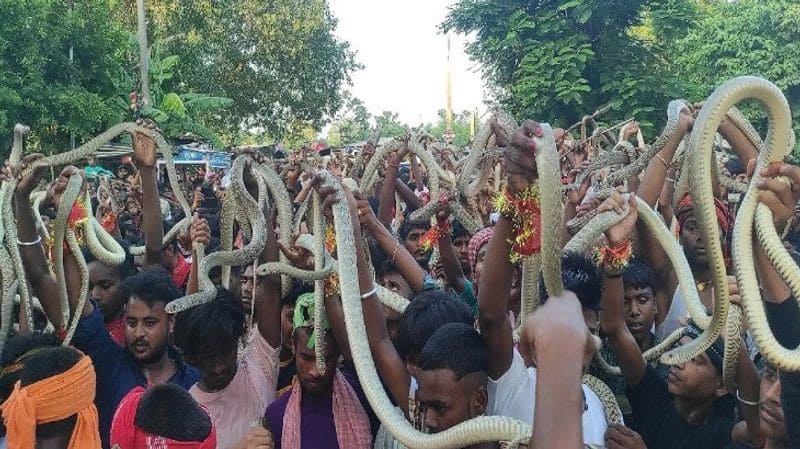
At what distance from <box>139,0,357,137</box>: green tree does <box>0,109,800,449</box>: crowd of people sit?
24982 millimetres

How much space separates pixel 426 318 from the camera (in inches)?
113

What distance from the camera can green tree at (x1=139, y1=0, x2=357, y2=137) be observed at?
91.6ft

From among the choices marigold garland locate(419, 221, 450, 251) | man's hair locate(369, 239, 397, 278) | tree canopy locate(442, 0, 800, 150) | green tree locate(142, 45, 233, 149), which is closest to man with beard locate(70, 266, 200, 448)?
man's hair locate(369, 239, 397, 278)

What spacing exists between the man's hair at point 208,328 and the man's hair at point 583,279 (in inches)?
54.0

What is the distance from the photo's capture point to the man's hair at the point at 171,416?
2600mm

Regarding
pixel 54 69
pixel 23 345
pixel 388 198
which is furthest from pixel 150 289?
pixel 54 69

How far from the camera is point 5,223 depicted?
351 cm

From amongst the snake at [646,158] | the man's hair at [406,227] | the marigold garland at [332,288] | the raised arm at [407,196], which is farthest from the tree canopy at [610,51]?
the marigold garland at [332,288]

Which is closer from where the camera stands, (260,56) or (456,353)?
(456,353)

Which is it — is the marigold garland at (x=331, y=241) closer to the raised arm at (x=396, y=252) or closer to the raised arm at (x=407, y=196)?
the raised arm at (x=396, y=252)

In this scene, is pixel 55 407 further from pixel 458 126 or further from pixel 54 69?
pixel 458 126

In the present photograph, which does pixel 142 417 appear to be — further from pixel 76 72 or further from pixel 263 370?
pixel 76 72

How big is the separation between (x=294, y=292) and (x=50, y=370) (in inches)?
49.6

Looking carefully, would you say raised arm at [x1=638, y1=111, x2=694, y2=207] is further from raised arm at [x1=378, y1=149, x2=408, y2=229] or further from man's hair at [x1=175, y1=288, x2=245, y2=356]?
man's hair at [x1=175, y1=288, x2=245, y2=356]
